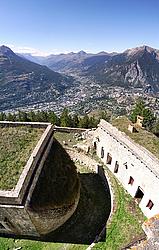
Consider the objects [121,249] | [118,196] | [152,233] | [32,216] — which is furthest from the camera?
[118,196]

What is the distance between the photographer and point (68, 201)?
26.1m

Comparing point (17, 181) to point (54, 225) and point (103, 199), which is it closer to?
point (54, 225)

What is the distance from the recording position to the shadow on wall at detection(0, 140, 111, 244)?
2469 centimetres

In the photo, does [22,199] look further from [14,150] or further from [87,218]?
[87,218]

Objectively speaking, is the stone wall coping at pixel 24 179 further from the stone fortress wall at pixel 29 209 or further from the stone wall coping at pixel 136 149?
the stone wall coping at pixel 136 149

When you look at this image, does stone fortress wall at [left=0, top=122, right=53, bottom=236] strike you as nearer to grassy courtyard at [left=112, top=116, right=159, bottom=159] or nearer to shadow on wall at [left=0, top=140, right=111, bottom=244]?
shadow on wall at [left=0, top=140, right=111, bottom=244]

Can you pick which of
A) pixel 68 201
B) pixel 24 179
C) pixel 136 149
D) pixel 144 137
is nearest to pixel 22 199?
pixel 24 179

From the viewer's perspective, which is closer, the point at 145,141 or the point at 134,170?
the point at 134,170

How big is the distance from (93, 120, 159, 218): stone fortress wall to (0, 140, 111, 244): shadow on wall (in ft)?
11.5

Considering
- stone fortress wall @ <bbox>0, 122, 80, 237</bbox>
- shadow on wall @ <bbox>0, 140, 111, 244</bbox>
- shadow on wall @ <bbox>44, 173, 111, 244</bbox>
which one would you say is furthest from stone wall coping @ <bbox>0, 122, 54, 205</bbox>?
shadow on wall @ <bbox>44, 173, 111, 244</bbox>

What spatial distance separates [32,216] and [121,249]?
8.91 meters

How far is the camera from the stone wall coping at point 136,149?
2400cm

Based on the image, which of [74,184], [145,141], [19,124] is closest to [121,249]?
[74,184]

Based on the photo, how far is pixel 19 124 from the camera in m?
31.9
